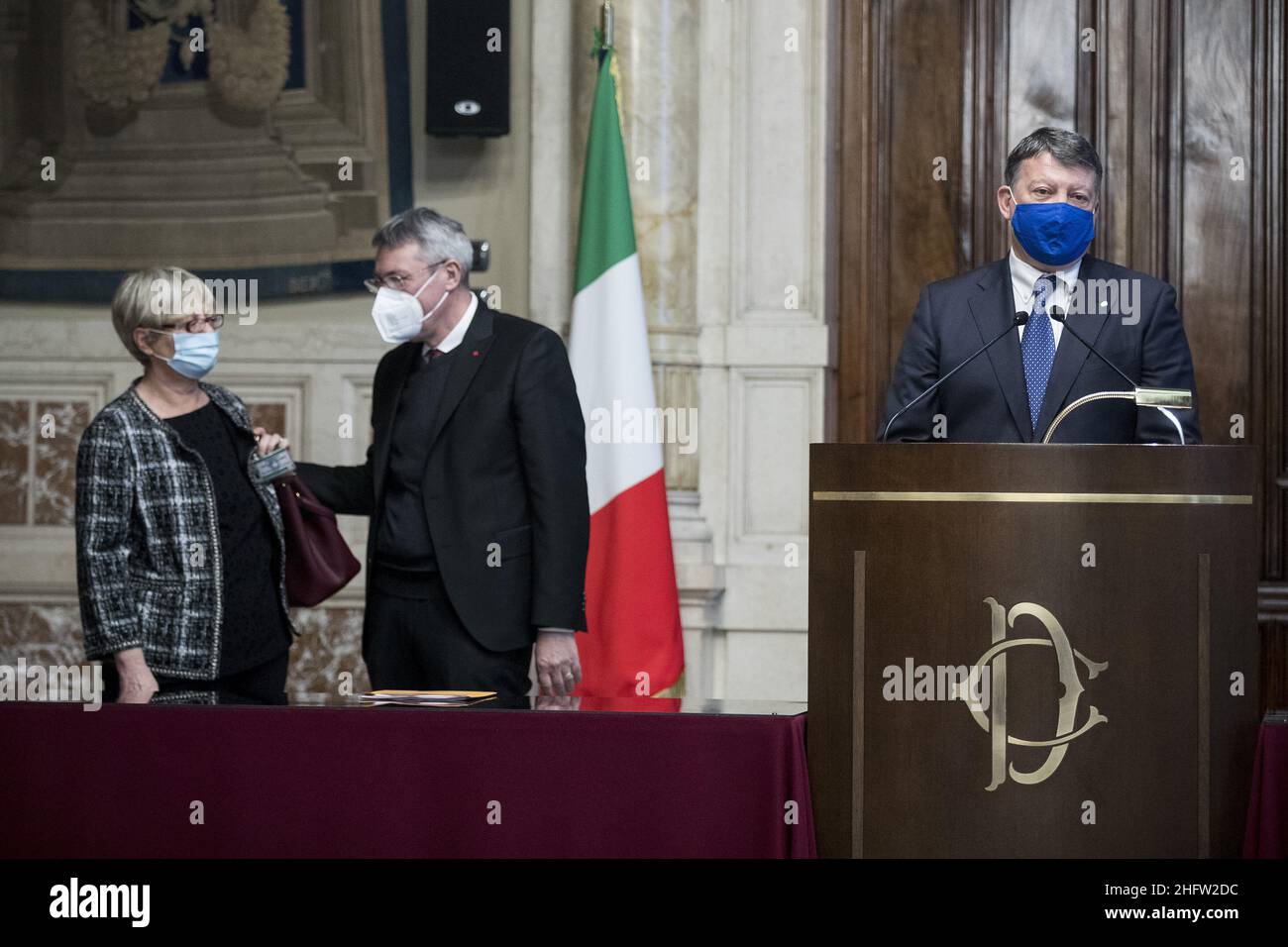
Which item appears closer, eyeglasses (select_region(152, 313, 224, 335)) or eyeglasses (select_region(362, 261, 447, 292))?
eyeglasses (select_region(152, 313, 224, 335))

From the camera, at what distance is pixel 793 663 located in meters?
5.40

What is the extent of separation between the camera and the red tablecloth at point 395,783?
259 centimetres

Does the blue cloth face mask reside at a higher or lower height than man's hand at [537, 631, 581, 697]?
higher

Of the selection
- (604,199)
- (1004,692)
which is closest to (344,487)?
(604,199)

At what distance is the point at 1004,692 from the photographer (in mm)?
2459

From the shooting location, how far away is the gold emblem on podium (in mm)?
2439

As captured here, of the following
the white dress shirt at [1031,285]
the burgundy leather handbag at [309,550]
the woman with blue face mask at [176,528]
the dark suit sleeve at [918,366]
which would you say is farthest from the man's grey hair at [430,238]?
the white dress shirt at [1031,285]

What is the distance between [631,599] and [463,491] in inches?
59.2

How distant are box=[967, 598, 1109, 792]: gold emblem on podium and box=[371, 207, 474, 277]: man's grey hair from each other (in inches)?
71.3

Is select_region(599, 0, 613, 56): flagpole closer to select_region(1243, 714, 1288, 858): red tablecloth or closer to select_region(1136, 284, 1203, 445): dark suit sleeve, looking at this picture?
select_region(1136, 284, 1203, 445): dark suit sleeve

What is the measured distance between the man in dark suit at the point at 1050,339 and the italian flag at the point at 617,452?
1668 millimetres

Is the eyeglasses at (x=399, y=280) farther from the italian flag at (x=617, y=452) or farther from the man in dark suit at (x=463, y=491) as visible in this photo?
the italian flag at (x=617, y=452)

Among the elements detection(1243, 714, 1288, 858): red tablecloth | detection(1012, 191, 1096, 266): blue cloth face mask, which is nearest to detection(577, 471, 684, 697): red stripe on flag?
detection(1012, 191, 1096, 266): blue cloth face mask
